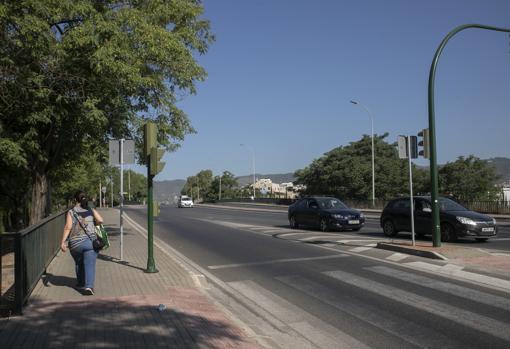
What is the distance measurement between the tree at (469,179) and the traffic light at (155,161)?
50.3 metres

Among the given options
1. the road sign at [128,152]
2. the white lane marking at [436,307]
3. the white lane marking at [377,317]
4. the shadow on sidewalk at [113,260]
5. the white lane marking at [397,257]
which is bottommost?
the white lane marking at [377,317]

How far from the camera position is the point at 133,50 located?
13570 mm

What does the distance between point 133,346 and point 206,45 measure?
14498 millimetres

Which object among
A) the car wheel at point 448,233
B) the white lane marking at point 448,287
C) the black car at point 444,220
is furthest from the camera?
the car wheel at point 448,233

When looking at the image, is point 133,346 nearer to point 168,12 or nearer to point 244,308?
point 244,308

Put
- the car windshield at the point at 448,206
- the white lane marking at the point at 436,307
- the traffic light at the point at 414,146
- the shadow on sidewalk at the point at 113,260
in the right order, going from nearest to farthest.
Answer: the white lane marking at the point at 436,307 → the shadow on sidewalk at the point at 113,260 → the traffic light at the point at 414,146 → the car windshield at the point at 448,206

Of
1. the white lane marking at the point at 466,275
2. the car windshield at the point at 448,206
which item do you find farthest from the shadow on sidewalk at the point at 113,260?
the car windshield at the point at 448,206

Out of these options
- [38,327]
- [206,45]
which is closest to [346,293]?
[38,327]

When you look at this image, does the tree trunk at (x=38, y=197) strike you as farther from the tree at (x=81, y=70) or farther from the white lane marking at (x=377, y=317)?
the white lane marking at (x=377, y=317)

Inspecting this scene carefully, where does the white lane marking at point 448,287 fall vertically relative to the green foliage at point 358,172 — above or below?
below

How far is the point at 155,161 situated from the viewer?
964 cm

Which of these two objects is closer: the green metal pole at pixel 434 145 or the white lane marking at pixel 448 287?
the white lane marking at pixel 448 287

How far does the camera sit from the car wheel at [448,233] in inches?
628

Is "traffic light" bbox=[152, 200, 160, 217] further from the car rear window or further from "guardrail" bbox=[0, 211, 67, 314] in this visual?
the car rear window
